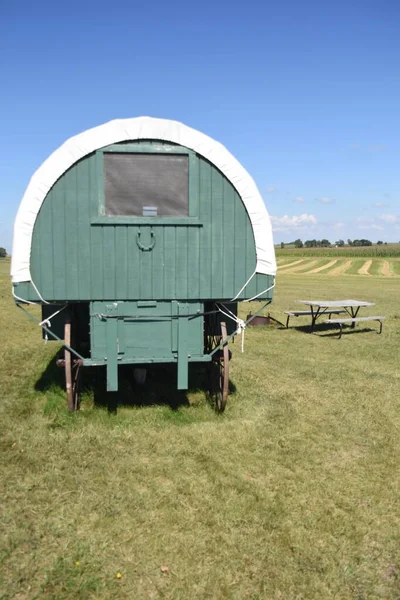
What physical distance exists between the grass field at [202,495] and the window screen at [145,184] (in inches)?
119

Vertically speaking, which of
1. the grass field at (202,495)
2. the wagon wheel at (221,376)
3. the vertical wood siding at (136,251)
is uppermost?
the vertical wood siding at (136,251)

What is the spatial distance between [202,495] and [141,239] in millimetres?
3419

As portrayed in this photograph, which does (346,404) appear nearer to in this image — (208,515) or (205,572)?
(208,515)

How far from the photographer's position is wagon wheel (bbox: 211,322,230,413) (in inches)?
274

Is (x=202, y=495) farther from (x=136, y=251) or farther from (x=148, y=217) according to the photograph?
(x=148, y=217)

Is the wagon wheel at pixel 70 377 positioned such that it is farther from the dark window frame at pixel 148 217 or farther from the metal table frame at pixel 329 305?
the metal table frame at pixel 329 305

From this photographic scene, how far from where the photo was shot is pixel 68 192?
6.31 m

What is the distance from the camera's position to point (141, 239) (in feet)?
21.3

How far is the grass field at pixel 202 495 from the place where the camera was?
3752 millimetres

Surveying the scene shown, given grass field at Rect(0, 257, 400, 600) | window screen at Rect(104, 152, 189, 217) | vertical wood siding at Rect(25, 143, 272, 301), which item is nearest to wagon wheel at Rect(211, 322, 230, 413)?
grass field at Rect(0, 257, 400, 600)

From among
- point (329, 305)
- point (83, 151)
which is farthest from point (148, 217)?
point (329, 305)

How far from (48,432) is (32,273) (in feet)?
7.07

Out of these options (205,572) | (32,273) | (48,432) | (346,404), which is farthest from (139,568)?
(346,404)

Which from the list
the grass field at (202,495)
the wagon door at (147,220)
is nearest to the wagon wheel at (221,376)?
the grass field at (202,495)
